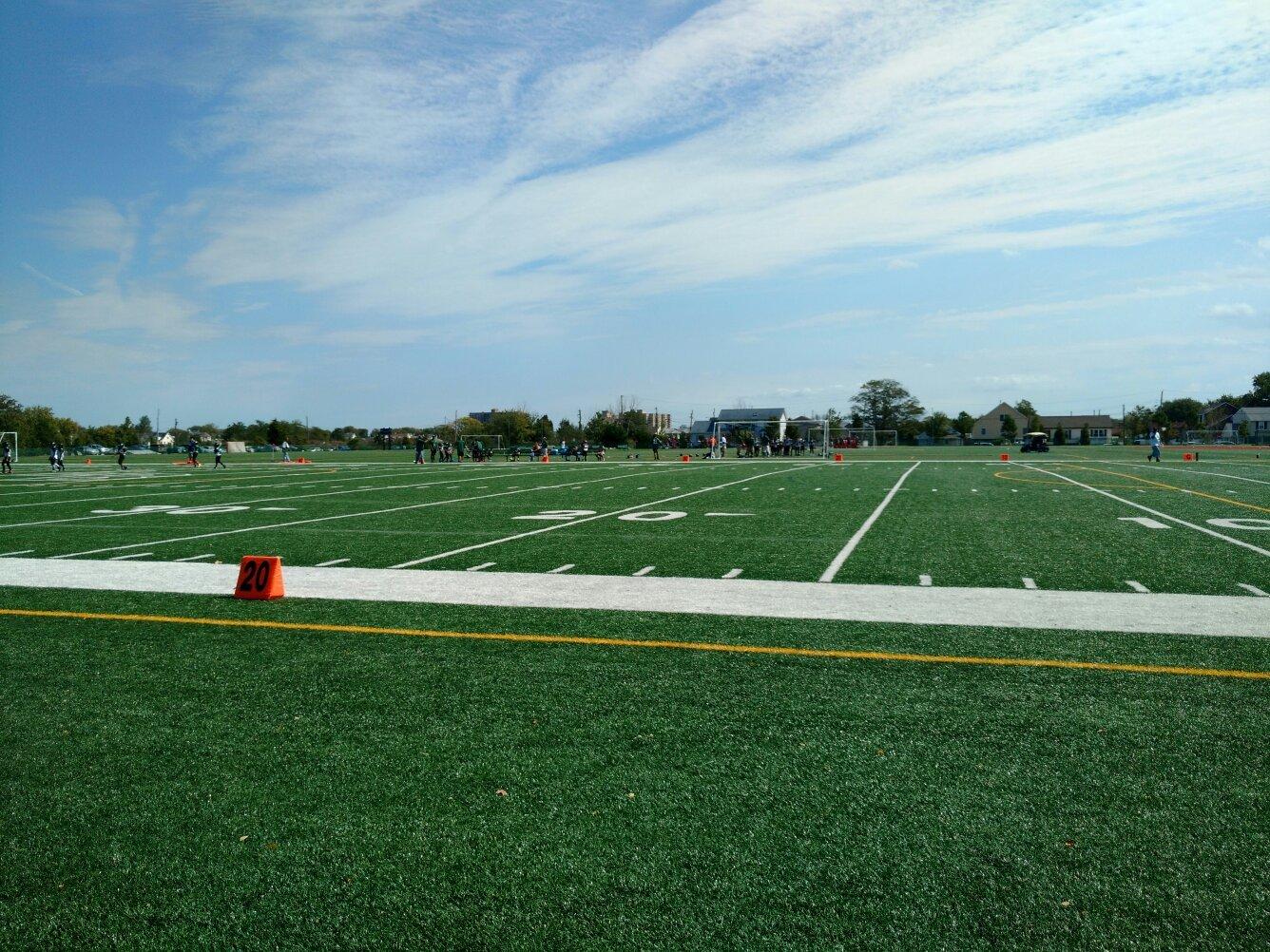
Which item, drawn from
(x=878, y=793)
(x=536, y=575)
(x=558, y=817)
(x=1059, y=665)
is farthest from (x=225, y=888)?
(x=536, y=575)

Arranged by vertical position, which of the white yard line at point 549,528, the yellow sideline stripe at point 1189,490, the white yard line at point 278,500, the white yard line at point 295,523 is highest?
the white yard line at point 278,500

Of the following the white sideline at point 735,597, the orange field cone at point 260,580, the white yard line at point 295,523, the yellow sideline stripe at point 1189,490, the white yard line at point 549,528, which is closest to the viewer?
the white sideline at point 735,597

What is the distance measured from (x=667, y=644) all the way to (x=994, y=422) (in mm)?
175170

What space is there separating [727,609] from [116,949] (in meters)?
6.03

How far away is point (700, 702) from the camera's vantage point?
18.6ft

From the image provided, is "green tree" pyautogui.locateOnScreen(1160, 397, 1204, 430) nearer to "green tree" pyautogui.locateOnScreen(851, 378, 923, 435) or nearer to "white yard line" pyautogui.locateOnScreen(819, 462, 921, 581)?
"green tree" pyautogui.locateOnScreen(851, 378, 923, 435)

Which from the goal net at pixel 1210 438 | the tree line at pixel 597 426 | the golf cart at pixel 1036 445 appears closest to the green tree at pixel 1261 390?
the tree line at pixel 597 426

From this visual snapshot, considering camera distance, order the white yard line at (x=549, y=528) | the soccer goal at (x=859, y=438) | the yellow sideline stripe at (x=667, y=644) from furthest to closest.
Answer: the soccer goal at (x=859, y=438) < the white yard line at (x=549, y=528) < the yellow sideline stripe at (x=667, y=644)

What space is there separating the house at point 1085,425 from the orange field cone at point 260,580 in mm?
162767

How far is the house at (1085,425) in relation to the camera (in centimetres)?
15938

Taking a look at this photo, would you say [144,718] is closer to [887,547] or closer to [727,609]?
[727,609]

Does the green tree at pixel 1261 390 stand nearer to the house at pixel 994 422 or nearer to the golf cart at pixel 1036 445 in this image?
the house at pixel 994 422

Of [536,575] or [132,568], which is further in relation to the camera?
[132,568]

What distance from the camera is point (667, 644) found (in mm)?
7176
